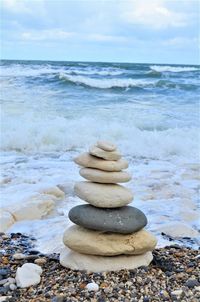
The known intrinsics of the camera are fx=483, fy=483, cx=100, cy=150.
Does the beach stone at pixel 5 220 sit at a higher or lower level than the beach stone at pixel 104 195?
lower

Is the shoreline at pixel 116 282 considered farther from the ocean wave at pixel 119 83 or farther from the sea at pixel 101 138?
the ocean wave at pixel 119 83

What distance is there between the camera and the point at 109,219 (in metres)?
4.11

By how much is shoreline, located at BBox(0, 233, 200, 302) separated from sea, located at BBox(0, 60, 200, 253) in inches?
19.4

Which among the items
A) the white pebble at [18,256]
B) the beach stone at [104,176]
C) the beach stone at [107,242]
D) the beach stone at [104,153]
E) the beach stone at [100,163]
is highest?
the beach stone at [104,153]

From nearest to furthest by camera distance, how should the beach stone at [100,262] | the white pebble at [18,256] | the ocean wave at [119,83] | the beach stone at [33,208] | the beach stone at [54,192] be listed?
the beach stone at [100,262] → the white pebble at [18,256] → the beach stone at [33,208] → the beach stone at [54,192] → the ocean wave at [119,83]

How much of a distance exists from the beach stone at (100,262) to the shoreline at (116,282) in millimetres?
55

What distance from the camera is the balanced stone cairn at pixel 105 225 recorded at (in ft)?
13.4

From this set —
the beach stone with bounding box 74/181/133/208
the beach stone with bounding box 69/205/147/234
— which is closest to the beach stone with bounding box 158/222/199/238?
the beach stone with bounding box 69/205/147/234

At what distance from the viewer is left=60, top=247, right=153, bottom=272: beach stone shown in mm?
4055

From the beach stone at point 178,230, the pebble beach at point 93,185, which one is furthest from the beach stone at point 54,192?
the beach stone at point 178,230

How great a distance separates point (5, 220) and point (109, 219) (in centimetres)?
190

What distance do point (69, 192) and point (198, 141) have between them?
5859 millimetres

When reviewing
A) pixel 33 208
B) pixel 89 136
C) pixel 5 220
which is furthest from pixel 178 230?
pixel 89 136

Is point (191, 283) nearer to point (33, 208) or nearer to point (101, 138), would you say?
point (33, 208)
